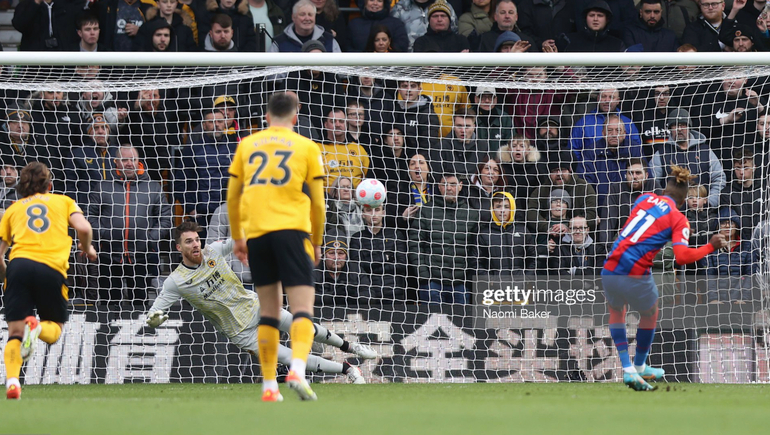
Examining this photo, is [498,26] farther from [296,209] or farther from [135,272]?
[296,209]

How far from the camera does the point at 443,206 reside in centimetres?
1057

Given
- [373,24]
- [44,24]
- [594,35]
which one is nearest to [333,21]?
[373,24]

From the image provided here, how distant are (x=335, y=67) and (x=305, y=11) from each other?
7.45 ft

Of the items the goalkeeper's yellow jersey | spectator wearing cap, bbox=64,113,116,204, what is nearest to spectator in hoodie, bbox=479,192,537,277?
the goalkeeper's yellow jersey

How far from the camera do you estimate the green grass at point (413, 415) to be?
4.21 meters

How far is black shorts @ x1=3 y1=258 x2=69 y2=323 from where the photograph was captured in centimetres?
761

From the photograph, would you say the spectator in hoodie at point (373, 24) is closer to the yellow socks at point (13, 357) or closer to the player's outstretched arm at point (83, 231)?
the player's outstretched arm at point (83, 231)

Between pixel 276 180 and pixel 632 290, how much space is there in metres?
3.64

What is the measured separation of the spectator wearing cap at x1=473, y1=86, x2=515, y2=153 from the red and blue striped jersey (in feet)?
9.57

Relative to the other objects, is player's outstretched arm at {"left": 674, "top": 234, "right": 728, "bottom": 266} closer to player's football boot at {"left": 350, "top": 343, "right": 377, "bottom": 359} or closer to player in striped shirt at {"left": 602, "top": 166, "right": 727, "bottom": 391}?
player in striped shirt at {"left": 602, "top": 166, "right": 727, "bottom": 391}

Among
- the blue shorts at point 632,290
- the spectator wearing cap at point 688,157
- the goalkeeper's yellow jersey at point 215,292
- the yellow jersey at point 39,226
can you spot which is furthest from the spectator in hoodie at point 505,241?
the yellow jersey at point 39,226

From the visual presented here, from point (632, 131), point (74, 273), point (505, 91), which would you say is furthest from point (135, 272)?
point (632, 131)

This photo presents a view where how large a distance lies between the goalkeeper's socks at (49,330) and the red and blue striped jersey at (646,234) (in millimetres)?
4423

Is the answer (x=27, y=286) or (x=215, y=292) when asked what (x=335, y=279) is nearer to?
(x=215, y=292)
